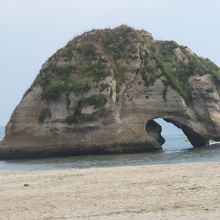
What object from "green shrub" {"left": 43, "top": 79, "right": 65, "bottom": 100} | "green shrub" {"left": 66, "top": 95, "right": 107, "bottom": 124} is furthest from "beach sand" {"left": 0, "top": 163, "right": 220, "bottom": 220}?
"green shrub" {"left": 43, "top": 79, "right": 65, "bottom": 100}

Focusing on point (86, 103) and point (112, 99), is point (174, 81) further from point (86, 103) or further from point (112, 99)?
point (86, 103)

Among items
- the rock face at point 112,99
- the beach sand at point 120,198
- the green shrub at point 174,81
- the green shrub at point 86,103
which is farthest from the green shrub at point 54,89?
the beach sand at point 120,198

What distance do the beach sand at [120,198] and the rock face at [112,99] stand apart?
43373 millimetres

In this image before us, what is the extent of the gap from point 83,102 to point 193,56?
20254 mm

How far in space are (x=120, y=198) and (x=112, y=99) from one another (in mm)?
51926

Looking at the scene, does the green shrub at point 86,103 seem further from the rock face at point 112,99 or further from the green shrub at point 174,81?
the green shrub at point 174,81

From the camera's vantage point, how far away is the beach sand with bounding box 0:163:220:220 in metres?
14.7

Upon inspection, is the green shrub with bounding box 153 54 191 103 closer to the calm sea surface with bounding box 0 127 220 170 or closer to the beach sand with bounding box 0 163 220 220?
the calm sea surface with bounding box 0 127 220 170

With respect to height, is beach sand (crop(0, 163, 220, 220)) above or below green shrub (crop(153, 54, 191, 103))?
below

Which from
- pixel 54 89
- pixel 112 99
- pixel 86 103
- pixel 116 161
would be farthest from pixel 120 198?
pixel 54 89

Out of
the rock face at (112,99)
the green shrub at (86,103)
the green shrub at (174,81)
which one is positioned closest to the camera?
the rock face at (112,99)

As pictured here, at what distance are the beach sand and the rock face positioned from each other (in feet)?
142

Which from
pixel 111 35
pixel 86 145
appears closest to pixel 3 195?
pixel 86 145

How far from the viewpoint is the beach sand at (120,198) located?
1467 centimetres
